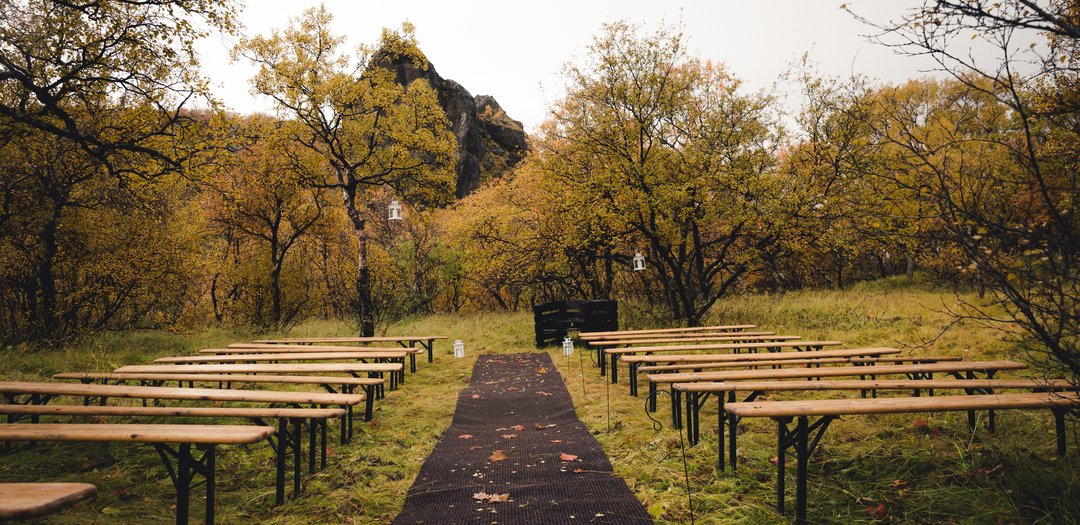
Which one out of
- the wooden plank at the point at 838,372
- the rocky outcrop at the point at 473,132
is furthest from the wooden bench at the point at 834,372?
the rocky outcrop at the point at 473,132

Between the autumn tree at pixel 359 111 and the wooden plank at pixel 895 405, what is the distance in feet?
35.5

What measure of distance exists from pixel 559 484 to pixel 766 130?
1088cm

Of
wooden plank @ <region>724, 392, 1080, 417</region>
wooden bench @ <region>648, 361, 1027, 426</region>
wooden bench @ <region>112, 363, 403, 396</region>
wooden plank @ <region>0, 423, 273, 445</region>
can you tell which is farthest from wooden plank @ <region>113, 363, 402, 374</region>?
wooden plank @ <region>724, 392, 1080, 417</region>

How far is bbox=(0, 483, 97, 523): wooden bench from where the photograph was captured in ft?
5.34

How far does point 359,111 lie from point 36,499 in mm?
12125

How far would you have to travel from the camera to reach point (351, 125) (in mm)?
12367

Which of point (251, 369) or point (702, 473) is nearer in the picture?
point (702, 473)

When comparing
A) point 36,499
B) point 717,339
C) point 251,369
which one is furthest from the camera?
point 717,339

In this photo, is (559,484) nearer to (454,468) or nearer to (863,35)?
(454,468)

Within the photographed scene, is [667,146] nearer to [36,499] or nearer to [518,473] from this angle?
[518,473]

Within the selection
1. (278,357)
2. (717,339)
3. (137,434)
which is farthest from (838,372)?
(278,357)

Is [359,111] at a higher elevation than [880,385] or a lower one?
higher

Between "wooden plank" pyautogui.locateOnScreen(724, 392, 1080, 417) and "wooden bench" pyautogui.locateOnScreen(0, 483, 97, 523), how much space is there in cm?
311

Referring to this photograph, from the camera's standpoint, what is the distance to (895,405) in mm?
3098
